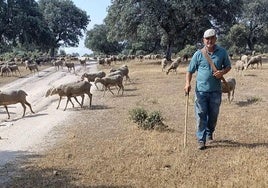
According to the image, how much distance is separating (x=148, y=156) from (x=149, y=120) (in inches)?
125

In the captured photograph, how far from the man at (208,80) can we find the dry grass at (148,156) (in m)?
0.63

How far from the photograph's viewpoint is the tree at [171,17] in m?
48.8

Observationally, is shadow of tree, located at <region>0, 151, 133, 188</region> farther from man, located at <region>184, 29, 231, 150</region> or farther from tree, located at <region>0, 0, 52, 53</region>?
tree, located at <region>0, 0, 52, 53</region>

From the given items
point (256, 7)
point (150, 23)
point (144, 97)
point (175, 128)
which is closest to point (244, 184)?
point (175, 128)

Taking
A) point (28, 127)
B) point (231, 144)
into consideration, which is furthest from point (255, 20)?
point (231, 144)

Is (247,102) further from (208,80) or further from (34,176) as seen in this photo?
(34,176)

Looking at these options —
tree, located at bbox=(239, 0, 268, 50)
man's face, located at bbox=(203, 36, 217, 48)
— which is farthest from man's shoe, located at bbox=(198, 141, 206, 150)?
tree, located at bbox=(239, 0, 268, 50)

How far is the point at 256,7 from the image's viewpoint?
82625mm

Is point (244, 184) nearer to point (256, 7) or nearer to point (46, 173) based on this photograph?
point (46, 173)

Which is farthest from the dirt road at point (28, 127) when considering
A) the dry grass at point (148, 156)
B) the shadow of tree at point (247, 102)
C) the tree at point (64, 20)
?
the tree at point (64, 20)

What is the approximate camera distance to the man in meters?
10.0

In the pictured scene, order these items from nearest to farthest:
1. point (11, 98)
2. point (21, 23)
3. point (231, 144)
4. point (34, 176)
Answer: point (34, 176) → point (231, 144) → point (11, 98) → point (21, 23)

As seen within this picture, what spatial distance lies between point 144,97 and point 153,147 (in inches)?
416

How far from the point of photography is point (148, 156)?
10133 mm
